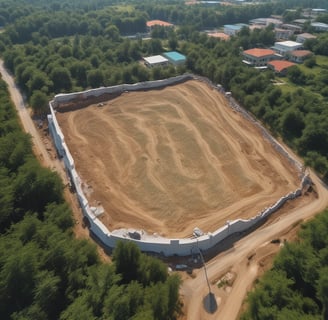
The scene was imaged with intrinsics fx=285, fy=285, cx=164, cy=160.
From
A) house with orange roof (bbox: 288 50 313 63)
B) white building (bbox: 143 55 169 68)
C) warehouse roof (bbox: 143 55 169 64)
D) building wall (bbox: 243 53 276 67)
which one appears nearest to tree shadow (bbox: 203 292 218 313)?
white building (bbox: 143 55 169 68)

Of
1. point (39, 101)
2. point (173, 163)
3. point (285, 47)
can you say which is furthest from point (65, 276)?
point (285, 47)

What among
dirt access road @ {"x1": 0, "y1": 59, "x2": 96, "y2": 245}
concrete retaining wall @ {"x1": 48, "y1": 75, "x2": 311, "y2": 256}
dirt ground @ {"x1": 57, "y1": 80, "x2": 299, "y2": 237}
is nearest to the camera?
concrete retaining wall @ {"x1": 48, "y1": 75, "x2": 311, "y2": 256}

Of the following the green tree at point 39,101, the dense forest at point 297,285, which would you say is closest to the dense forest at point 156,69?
the green tree at point 39,101

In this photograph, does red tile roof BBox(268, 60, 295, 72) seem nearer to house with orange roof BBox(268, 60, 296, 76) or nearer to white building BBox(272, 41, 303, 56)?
house with orange roof BBox(268, 60, 296, 76)

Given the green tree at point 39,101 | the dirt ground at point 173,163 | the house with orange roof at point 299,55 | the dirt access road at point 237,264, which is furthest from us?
the house with orange roof at point 299,55

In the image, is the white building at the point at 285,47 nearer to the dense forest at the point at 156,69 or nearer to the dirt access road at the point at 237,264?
the dense forest at the point at 156,69

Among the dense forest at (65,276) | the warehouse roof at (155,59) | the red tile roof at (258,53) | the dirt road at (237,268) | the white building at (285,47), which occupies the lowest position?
the white building at (285,47)

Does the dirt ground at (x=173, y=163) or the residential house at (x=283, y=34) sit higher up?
the dirt ground at (x=173, y=163)
